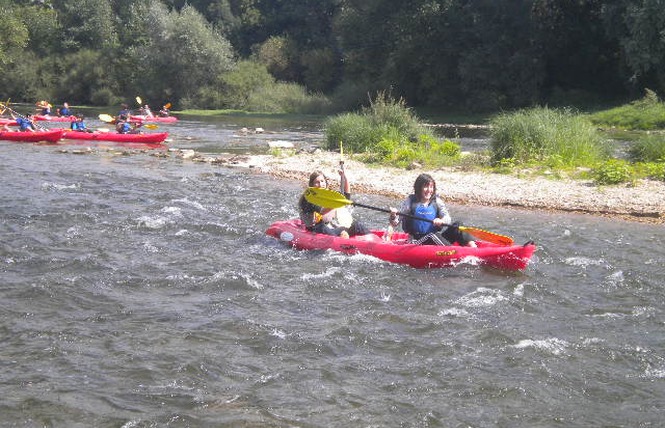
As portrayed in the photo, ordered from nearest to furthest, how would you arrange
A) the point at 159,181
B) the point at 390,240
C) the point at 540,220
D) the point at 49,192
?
the point at 390,240 → the point at 540,220 → the point at 49,192 → the point at 159,181

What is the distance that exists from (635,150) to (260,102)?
29058mm

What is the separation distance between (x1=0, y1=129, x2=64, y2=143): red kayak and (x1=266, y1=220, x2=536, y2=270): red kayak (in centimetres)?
1433

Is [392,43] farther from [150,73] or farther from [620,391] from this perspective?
[620,391]

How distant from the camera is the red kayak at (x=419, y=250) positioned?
27.4 ft

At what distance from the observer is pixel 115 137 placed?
2241cm

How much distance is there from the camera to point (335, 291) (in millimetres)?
7707

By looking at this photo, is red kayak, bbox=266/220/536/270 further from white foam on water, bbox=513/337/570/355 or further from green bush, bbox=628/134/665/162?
green bush, bbox=628/134/665/162

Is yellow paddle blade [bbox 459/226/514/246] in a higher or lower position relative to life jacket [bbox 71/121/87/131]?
lower

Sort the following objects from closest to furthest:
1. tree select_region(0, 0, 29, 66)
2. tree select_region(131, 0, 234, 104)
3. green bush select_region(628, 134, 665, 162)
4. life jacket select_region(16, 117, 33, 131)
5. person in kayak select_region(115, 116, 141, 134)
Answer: green bush select_region(628, 134, 665, 162), life jacket select_region(16, 117, 33, 131), person in kayak select_region(115, 116, 141, 134), tree select_region(131, 0, 234, 104), tree select_region(0, 0, 29, 66)

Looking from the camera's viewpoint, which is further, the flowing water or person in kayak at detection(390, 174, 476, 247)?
person in kayak at detection(390, 174, 476, 247)

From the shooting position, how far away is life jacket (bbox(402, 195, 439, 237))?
8.89 metres

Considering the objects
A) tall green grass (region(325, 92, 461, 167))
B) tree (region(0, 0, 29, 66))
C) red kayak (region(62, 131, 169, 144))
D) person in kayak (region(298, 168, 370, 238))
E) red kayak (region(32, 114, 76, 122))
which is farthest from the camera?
tree (region(0, 0, 29, 66))

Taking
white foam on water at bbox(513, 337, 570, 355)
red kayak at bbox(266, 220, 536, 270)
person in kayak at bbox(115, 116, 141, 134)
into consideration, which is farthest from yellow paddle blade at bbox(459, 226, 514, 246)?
person in kayak at bbox(115, 116, 141, 134)

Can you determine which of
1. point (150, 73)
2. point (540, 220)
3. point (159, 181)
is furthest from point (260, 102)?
point (540, 220)
